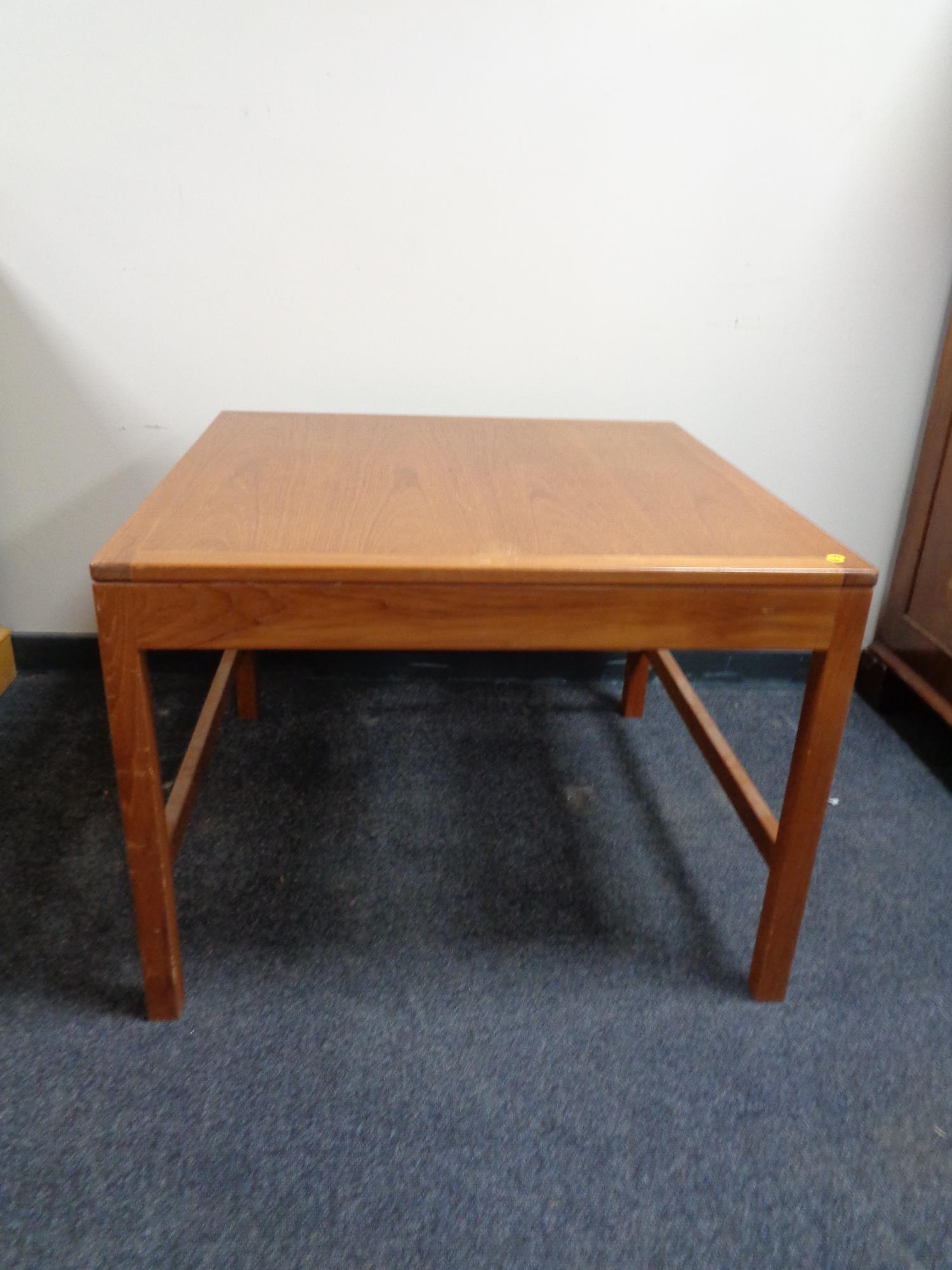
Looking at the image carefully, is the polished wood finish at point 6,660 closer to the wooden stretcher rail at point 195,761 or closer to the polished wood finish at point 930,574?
the wooden stretcher rail at point 195,761

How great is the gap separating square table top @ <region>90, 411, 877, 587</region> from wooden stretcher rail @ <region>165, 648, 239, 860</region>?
33 cm

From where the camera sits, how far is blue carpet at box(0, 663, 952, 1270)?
75 centimetres

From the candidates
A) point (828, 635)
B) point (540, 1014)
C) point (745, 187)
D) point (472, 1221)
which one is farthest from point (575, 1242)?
point (745, 187)

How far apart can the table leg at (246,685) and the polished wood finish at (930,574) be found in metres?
1.17

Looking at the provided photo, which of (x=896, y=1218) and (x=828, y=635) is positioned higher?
(x=828, y=635)

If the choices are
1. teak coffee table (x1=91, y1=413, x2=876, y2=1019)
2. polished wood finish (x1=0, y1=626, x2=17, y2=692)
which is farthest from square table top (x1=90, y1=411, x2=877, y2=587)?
polished wood finish (x1=0, y1=626, x2=17, y2=692)

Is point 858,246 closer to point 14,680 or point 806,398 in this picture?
point 806,398

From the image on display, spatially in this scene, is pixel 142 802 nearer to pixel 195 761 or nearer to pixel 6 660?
pixel 195 761

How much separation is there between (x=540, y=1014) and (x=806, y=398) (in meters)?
1.16

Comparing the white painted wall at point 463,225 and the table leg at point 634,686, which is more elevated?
the white painted wall at point 463,225

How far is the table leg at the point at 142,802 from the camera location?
2.50 ft

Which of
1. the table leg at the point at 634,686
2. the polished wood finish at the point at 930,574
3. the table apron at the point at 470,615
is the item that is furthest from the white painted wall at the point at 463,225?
the table apron at the point at 470,615

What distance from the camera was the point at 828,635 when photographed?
0.81 m

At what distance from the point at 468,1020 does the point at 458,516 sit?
56cm
